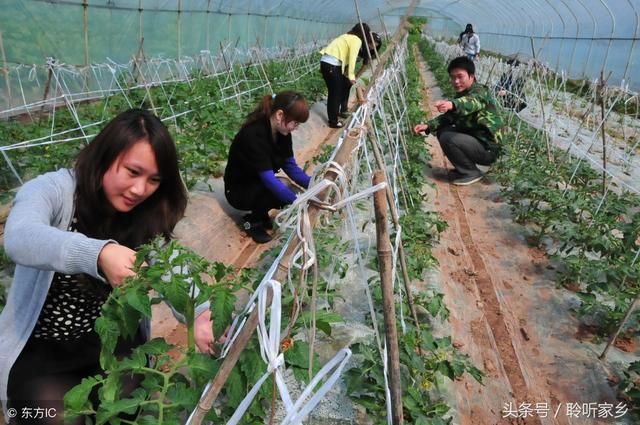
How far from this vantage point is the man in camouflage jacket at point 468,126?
Answer: 15.0ft

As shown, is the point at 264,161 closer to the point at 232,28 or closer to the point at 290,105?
the point at 290,105

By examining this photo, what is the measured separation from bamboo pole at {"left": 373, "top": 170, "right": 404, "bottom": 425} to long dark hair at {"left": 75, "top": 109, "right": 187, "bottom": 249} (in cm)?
68


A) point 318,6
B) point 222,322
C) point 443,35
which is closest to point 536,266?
point 222,322

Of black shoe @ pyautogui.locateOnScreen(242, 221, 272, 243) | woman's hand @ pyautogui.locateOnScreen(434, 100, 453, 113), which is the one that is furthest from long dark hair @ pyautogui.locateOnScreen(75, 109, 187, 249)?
woman's hand @ pyautogui.locateOnScreen(434, 100, 453, 113)

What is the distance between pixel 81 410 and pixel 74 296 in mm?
403

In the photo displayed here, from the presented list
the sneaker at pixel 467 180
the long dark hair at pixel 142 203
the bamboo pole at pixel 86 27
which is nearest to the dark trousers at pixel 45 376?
the long dark hair at pixel 142 203

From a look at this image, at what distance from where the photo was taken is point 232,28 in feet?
33.2

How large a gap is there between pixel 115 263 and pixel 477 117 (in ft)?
14.4

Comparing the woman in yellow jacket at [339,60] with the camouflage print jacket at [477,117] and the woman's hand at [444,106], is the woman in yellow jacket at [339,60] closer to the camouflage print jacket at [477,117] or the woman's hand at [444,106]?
the camouflage print jacket at [477,117]

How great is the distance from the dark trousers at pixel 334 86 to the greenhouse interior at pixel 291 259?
0.18 feet

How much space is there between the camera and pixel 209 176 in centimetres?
429

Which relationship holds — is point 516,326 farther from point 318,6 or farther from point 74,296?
point 318,6

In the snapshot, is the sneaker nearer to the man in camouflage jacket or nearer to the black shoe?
the man in camouflage jacket

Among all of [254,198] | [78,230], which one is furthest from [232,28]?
[78,230]
